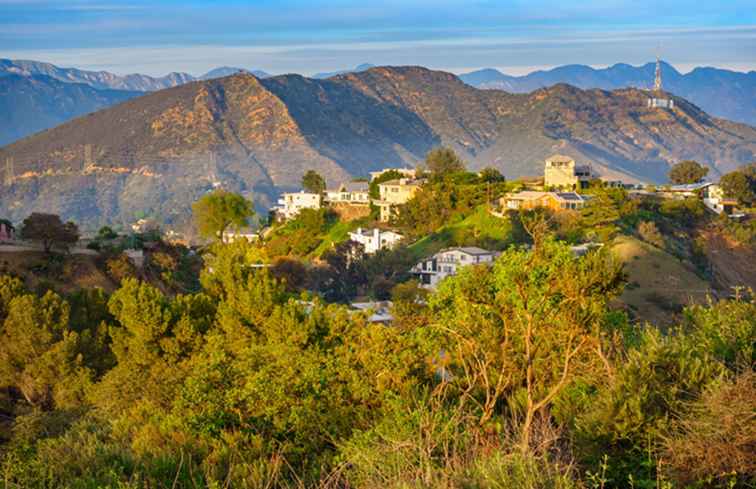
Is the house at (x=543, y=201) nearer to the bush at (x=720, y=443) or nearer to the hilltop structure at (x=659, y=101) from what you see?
the bush at (x=720, y=443)

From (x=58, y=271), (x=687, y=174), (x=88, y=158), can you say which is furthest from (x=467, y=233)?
(x=88, y=158)

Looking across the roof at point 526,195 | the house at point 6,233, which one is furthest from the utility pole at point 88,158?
the house at point 6,233

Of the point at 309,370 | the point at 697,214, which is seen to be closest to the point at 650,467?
the point at 309,370

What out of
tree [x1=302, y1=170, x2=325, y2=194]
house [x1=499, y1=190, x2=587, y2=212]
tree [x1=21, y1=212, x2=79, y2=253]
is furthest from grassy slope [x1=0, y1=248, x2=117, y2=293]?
tree [x1=302, y1=170, x2=325, y2=194]

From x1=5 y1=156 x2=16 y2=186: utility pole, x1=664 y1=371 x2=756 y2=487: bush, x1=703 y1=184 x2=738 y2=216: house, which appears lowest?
x1=5 y1=156 x2=16 y2=186: utility pole

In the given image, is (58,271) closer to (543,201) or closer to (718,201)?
(543,201)

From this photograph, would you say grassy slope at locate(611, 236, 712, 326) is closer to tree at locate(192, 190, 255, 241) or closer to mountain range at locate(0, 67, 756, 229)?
tree at locate(192, 190, 255, 241)
